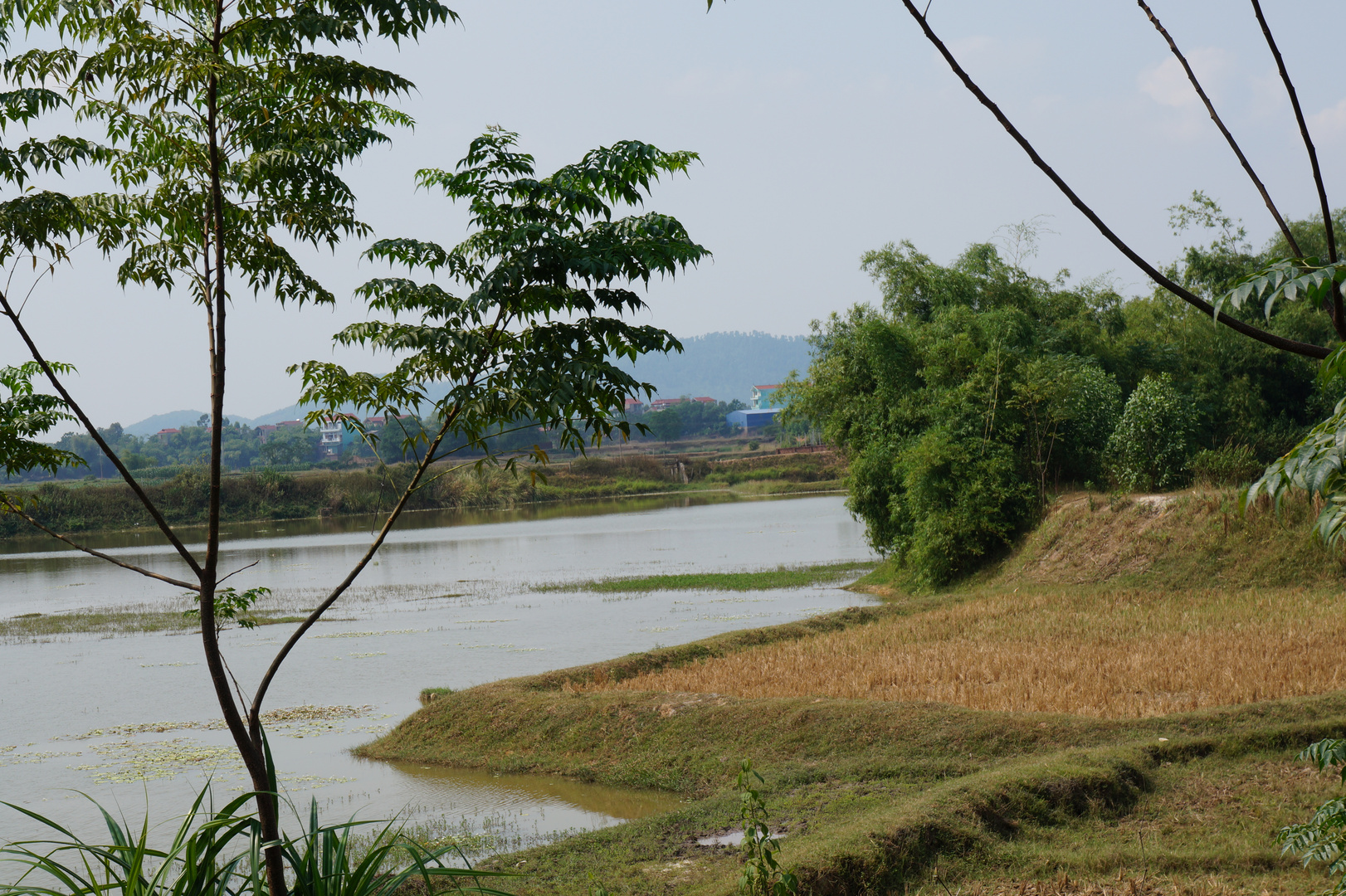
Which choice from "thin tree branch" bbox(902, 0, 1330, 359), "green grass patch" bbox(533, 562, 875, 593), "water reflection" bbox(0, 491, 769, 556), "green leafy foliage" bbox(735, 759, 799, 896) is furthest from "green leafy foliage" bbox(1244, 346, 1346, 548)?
"water reflection" bbox(0, 491, 769, 556)

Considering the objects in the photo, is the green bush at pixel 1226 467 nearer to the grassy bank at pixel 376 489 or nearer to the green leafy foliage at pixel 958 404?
the green leafy foliage at pixel 958 404

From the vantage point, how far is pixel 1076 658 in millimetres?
11023

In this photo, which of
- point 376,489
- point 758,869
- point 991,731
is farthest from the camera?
point 376,489

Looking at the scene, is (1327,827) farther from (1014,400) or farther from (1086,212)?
(1014,400)

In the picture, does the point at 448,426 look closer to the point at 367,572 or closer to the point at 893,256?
the point at 893,256

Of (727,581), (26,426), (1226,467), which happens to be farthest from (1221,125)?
(727,581)

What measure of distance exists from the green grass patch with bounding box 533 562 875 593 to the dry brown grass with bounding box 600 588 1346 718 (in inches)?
331

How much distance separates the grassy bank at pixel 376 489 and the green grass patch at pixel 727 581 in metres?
21.1

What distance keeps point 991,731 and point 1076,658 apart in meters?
3.51

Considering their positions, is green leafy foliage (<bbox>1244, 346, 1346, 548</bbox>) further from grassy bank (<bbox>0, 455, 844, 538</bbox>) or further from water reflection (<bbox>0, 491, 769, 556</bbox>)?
water reflection (<bbox>0, 491, 769, 556</bbox>)

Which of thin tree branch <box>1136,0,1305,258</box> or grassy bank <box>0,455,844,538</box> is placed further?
grassy bank <box>0,455,844,538</box>

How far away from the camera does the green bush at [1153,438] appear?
18688mm

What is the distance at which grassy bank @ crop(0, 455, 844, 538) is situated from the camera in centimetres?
5450

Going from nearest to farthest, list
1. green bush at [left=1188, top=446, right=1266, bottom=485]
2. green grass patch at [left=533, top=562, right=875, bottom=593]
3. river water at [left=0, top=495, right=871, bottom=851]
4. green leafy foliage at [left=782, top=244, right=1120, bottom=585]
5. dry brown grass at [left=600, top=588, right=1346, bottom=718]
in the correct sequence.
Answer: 1. dry brown grass at [left=600, top=588, right=1346, bottom=718]
2. river water at [left=0, top=495, right=871, bottom=851]
3. green bush at [left=1188, top=446, right=1266, bottom=485]
4. green leafy foliage at [left=782, top=244, right=1120, bottom=585]
5. green grass patch at [left=533, top=562, right=875, bottom=593]
